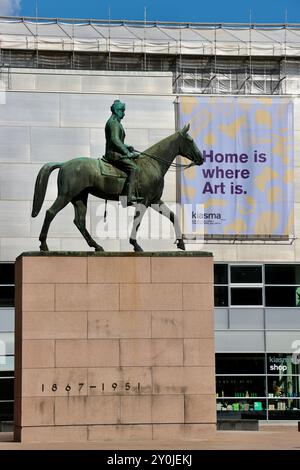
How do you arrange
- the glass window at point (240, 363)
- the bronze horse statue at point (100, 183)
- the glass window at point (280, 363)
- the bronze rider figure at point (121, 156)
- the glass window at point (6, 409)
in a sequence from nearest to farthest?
the bronze rider figure at point (121, 156), the bronze horse statue at point (100, 183), the glass window at point (6, 409), the glass window at point (240, 363), the glass window at point (280, 363)

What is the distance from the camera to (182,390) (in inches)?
1180

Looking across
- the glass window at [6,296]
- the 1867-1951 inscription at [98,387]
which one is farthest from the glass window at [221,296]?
the 1867-1951 inscription at [98,387]

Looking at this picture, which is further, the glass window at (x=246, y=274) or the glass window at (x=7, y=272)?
the glass window at (x=246, y=274)

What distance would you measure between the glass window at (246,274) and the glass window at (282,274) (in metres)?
0.42

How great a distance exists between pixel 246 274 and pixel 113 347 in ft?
87.8

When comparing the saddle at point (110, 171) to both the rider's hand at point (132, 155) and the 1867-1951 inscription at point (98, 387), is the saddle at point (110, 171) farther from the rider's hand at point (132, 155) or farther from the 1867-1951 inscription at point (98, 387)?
the 1867-1951 inscription at point (98, 387)

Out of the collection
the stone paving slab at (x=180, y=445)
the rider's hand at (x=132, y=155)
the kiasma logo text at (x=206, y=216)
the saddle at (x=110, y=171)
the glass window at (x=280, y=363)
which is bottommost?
the stone paving slab at (x=180, y=445)

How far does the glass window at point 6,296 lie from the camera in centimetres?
5444

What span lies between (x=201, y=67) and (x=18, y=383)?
1262 inches

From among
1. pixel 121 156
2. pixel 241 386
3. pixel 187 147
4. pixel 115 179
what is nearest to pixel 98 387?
pixel 115 179

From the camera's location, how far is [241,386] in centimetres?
5519

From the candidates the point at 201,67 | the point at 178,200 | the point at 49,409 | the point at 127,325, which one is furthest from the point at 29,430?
the point at 201,67

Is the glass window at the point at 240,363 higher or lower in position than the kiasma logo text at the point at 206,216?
lower

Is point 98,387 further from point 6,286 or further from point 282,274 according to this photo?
point 282,274
